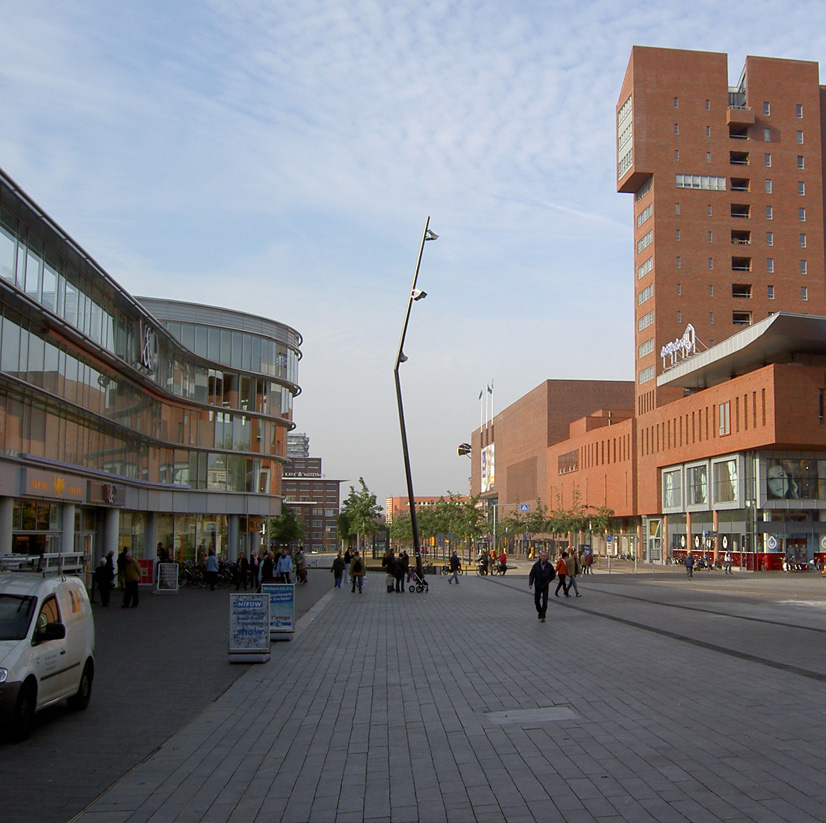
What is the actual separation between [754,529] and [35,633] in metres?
58.5

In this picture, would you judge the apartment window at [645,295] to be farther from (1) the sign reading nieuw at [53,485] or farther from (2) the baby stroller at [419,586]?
(1) the sign reading nieuw at [53,485]

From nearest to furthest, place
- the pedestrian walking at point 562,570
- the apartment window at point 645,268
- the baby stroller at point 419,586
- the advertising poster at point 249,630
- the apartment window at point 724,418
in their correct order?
the advertising poster at point 249,630 → the pedestrian walking at point 562,570 → the baby stroller at point 419,586 → the apartment window at point 724,418 → the apartment window at point 645,268

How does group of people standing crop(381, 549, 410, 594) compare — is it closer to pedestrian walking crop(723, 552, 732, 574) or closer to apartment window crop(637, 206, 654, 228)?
pedestrian walking crop(723, 552, 732, 574)

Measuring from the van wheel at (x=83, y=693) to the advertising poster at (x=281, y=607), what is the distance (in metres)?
6.52

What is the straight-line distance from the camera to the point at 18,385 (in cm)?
2348

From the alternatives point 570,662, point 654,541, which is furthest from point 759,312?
point 570,662

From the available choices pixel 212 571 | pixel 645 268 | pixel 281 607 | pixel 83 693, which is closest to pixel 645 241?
pixel 645 268

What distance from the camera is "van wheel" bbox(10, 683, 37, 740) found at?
28.2 ft

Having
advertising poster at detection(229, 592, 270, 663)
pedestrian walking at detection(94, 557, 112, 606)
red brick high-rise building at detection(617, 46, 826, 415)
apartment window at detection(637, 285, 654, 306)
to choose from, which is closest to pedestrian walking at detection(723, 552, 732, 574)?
red brick high-rise building at detection(617, 46, 826, 415)

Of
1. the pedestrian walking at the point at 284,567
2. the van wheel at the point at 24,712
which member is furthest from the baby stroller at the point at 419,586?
the van wheel at the point at 24,712

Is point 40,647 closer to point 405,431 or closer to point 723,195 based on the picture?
point 405,431

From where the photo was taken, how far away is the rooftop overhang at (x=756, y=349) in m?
57.0

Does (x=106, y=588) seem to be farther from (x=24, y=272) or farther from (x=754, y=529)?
(x=754, y=529)

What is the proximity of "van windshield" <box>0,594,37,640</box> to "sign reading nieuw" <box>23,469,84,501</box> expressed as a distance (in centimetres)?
1570
